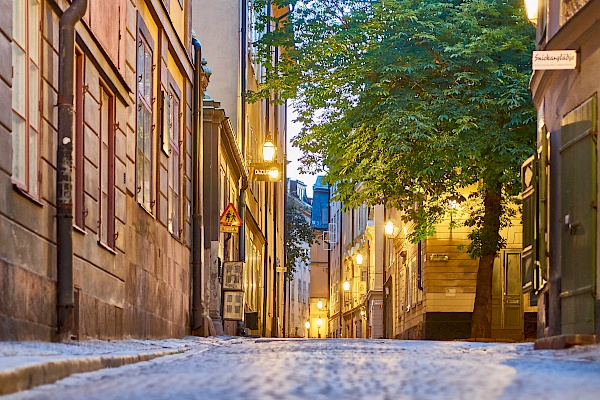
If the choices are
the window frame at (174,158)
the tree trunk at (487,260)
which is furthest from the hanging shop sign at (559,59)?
the tree trunk at (487,260)

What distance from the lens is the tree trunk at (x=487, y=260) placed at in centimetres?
2842

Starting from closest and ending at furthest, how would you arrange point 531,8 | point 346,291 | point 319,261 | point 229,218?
point 531,8 < point 229,218 < point 346,291 < point 319,261

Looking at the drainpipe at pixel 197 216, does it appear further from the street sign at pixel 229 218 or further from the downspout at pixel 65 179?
the downspout at pixel 65 179

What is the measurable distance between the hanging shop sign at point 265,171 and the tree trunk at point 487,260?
939 cm

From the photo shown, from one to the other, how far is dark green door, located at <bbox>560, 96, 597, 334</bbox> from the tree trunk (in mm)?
A: 12912

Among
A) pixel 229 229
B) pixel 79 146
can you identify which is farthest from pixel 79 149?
pixel 229 229

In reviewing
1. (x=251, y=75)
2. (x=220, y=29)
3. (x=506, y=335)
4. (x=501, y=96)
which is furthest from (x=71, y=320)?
(x=251, y=75)

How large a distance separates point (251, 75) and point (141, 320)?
81.4ft

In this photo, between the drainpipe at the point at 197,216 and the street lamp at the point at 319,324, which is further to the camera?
the street lamp at the point at 319,324

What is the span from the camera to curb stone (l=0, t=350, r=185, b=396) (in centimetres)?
634

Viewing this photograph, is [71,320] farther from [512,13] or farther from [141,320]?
[512,13]

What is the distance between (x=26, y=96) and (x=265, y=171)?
1040 inches

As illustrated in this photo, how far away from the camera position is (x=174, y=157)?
2142 cm

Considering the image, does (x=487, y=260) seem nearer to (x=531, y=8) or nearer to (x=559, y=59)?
(x=531, y=8)
